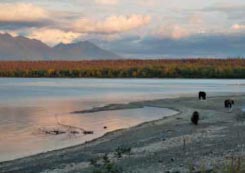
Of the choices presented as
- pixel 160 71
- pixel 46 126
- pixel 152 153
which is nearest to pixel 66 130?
pixel 46 126

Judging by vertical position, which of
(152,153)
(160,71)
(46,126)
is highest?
(160,71)

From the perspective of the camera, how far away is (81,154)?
675 inches

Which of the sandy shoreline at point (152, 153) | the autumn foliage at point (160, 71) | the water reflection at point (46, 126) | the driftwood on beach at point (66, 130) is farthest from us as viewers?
the autumn foliage at point (160, 71)

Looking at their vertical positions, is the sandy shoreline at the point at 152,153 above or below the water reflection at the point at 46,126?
above

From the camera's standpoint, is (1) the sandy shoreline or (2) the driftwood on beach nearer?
(1) the sandy shoreline

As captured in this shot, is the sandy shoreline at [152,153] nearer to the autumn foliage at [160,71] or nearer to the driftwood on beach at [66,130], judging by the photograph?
the driftwood on beach at [66,130]

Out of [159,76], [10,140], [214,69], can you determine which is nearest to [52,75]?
[159,76]

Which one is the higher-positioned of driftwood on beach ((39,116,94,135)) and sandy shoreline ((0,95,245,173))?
sandy shoreline ((0,95,245,173))

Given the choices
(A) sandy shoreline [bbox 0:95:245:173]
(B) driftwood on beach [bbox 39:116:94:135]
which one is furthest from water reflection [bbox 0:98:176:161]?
(A) sandy shoreline [bbox 0:95:245:173]

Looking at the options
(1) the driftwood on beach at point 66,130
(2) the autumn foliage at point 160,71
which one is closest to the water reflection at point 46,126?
(1) the driftwood on beach at point 66,130

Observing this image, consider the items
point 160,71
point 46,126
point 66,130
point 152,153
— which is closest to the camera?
point 152,153

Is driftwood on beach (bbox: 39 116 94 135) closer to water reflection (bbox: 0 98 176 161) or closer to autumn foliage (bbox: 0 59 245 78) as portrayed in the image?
water reflection (bbox: 0 98 176 161)

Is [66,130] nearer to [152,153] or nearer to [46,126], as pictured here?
[46,126]

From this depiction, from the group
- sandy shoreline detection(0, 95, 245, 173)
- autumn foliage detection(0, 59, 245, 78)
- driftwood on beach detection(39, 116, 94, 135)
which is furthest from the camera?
autumn foliage detection(0, 59, 245, 78)
